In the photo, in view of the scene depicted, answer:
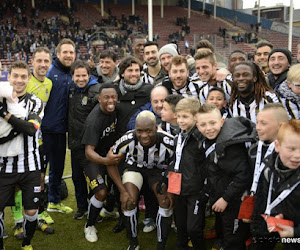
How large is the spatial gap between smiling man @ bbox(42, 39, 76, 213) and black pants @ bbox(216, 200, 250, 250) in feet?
8.19

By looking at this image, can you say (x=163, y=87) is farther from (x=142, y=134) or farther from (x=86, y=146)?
(x=86, y=146)

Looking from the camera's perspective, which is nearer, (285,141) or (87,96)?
(285,141)

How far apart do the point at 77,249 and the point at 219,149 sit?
2.13 m

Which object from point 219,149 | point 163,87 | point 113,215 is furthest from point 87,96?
point 219,149

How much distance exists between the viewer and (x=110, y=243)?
157 inches

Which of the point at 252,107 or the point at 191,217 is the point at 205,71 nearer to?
the point at 252,107

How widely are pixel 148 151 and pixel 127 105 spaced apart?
79 centimetres

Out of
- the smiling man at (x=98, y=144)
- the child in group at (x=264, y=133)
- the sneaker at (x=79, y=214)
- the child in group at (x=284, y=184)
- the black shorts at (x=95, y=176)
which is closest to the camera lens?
the child in group at (x=284, y=184)

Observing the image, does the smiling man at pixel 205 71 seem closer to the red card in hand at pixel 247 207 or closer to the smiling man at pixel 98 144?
the smiling man at pixel 98 144

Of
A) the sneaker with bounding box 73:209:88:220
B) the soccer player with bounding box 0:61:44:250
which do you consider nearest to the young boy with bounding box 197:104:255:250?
the soccer player with bounding box 0:61:44:250

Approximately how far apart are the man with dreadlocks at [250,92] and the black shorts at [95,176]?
67.0 inches

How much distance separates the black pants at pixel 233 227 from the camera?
3.10 metres

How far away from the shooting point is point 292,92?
11.6 feet

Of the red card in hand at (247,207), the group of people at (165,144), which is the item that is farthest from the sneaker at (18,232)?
the red card in hand at (247,207)
